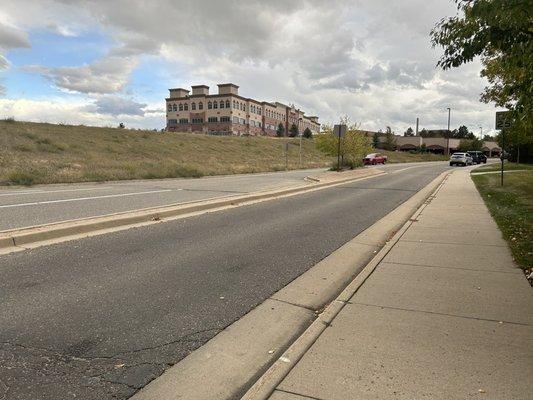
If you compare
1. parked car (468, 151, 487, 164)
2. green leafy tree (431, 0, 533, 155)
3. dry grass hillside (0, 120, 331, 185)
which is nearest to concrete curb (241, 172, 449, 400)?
green leafy tree (431, 0, 533, 155)

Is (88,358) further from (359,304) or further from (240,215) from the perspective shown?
(240,215)

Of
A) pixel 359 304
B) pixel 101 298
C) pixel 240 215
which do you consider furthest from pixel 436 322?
pixel 240 215

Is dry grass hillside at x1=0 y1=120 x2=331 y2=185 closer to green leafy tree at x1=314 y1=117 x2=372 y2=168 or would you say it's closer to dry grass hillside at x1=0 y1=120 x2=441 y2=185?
dry grass hillside at x1=0 y1=120 x2=441 y2=185

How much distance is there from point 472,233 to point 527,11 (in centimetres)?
441

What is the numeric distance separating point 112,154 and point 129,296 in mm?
43739

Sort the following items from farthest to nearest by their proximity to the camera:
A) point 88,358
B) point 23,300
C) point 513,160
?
point 513,160 → point 23,300 → point 88,358

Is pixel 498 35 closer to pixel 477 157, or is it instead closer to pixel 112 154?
pixel 112 154

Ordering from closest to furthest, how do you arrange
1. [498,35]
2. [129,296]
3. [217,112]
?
1. [129,296]
2. [498,35]
3. [217,112]

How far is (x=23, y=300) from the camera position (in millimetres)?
4988

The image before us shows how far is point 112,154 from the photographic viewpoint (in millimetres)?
46281

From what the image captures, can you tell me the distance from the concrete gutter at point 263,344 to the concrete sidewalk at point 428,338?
0.14 m

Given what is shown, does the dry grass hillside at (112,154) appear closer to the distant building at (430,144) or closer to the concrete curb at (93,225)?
the concrete curb at (93,225)

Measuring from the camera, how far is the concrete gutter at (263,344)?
335cm

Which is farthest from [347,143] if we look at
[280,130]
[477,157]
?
[280,130]
